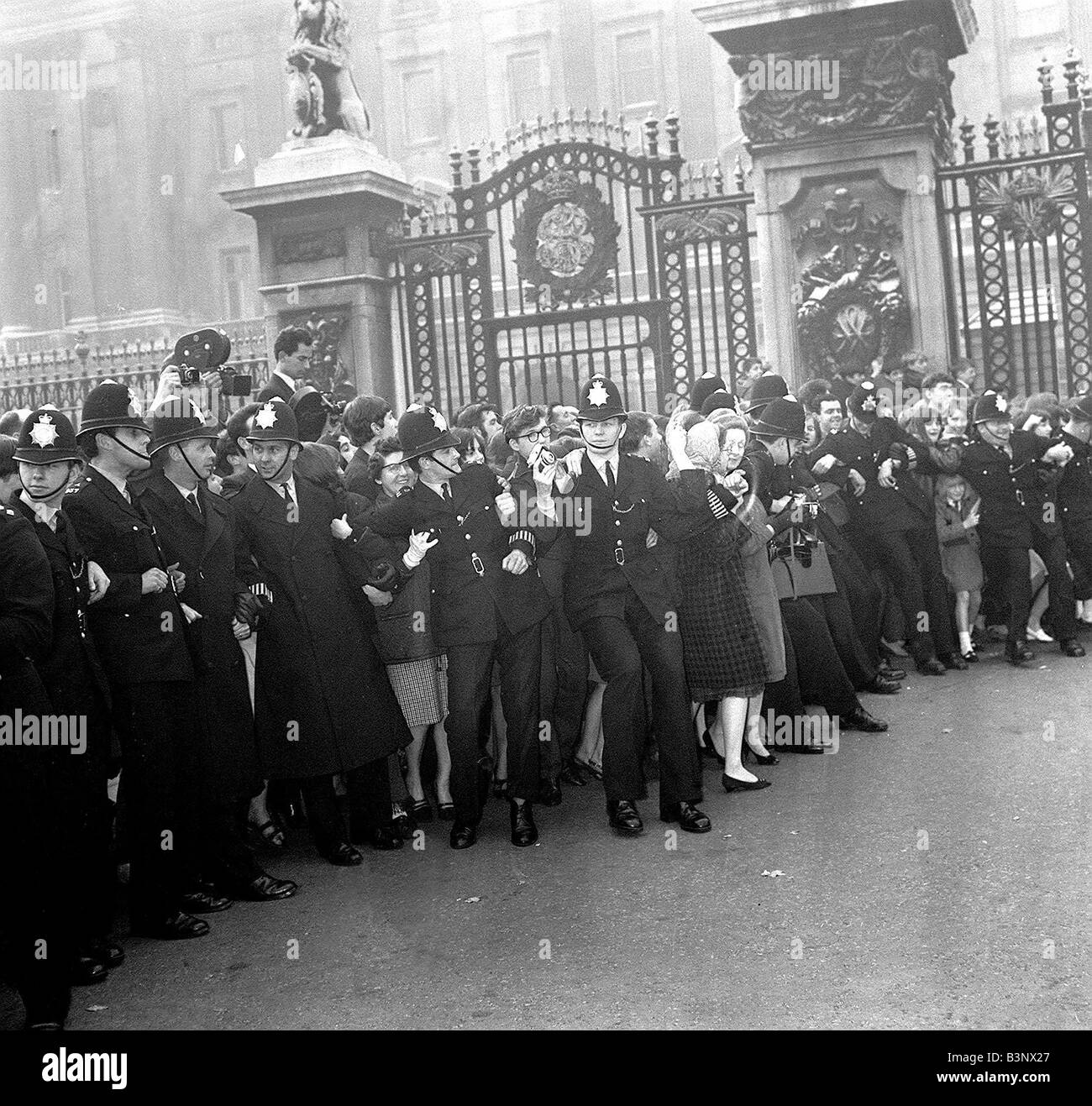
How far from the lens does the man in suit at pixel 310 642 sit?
6520mm

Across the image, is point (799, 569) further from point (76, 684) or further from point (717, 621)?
point (76, 684)

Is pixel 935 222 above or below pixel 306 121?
below

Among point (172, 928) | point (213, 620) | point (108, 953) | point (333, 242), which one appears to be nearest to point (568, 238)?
point (333, 242)

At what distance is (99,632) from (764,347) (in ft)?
29.2

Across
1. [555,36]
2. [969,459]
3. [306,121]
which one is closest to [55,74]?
[555,36]

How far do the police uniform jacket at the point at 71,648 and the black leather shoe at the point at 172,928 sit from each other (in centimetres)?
73

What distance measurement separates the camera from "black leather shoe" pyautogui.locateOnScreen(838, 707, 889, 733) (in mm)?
8398

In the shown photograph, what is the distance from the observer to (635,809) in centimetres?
680

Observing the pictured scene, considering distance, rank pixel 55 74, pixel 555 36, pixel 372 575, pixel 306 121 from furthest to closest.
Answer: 1. pixel 55 74
2. pixel 555 36
3. pixel 306 121
4. pixel 372 575

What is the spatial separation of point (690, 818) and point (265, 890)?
1.90 m

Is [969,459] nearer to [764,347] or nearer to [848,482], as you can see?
[848,482]

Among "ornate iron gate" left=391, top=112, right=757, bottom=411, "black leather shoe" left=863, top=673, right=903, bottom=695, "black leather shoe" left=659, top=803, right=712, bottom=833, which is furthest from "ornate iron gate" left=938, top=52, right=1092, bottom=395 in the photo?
"black leather shoe" left=659, top=803, right=712, bottom=833

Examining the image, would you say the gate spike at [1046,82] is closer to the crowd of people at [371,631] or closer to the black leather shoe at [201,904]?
the crowd of people at [371,631]

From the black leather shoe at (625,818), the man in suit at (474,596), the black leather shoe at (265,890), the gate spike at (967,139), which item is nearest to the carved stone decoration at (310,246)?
the gate spike at (967,139)
